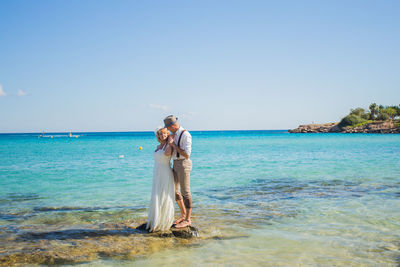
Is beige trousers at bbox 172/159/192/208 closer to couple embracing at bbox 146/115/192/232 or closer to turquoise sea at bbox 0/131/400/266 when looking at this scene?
couple embracing at bbox 146/115/192/232

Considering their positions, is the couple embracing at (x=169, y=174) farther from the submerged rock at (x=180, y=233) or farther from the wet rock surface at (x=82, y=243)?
the wet rock surface at (x=82, y=243)

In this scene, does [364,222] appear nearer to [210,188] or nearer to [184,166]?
[184,166]

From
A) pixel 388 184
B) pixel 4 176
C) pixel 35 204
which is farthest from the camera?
pixel 4 176

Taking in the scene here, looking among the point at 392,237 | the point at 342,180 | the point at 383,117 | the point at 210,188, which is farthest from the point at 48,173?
the point at 383,117

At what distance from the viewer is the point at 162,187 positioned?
677 cm

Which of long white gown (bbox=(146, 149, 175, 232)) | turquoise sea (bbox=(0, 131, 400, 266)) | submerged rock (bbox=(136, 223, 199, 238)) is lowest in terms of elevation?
turquoise sea (bbox=(0, 131, 400, 266))

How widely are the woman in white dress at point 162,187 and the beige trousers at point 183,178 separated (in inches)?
6.0

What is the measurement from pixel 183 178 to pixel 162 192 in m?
0.56

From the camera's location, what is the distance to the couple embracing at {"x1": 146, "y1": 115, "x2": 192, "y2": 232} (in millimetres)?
6527

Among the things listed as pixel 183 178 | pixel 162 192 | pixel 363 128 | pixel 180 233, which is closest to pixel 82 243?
pixel 162 192

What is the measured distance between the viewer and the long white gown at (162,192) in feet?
22.0

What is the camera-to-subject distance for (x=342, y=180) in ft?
49.8

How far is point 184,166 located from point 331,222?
4397mm

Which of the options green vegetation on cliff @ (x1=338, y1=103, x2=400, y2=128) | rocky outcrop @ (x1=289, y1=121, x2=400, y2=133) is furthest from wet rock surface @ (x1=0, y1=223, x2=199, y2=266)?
green vegetation on cliff @ (x1=338, y1=103, x2=400, y2=128)
